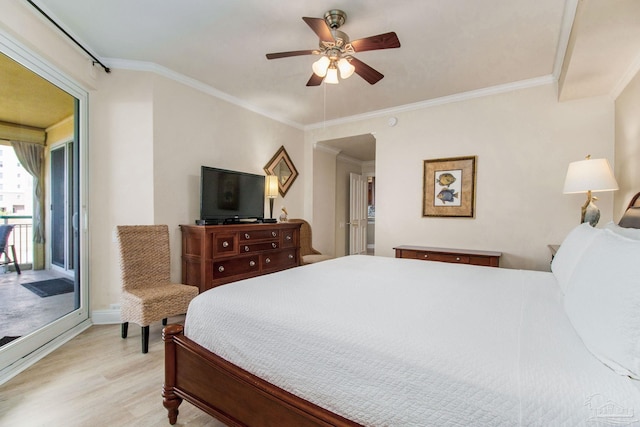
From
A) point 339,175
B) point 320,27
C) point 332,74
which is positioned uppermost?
point 320,27

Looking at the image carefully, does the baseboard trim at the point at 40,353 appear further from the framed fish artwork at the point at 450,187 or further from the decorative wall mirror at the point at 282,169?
the framed fish artwork at the point at 450,187

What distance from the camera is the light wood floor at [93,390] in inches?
65.4

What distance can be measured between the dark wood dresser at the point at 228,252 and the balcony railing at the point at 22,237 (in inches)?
49.5

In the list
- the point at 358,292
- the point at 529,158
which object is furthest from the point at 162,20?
the point at 529,158

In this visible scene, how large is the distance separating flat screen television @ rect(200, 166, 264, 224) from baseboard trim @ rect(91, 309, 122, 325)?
1289mm

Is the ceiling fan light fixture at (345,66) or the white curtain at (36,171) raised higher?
the ceiling fan light fixture at (345,66)

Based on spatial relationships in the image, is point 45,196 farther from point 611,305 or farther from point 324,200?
point 324,200

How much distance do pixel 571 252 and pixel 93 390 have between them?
3.13 m

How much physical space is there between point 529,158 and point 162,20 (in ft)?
13.1

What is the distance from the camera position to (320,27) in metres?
2.00

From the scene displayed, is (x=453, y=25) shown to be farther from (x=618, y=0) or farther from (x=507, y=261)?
(x=507, y=261)

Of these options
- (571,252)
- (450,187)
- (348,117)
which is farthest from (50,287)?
(450,187)

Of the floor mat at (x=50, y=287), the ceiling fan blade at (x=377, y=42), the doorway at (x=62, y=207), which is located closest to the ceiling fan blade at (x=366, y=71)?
the ceiling fan blade at (x=377, y=42)

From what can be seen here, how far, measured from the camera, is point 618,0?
1.77m
